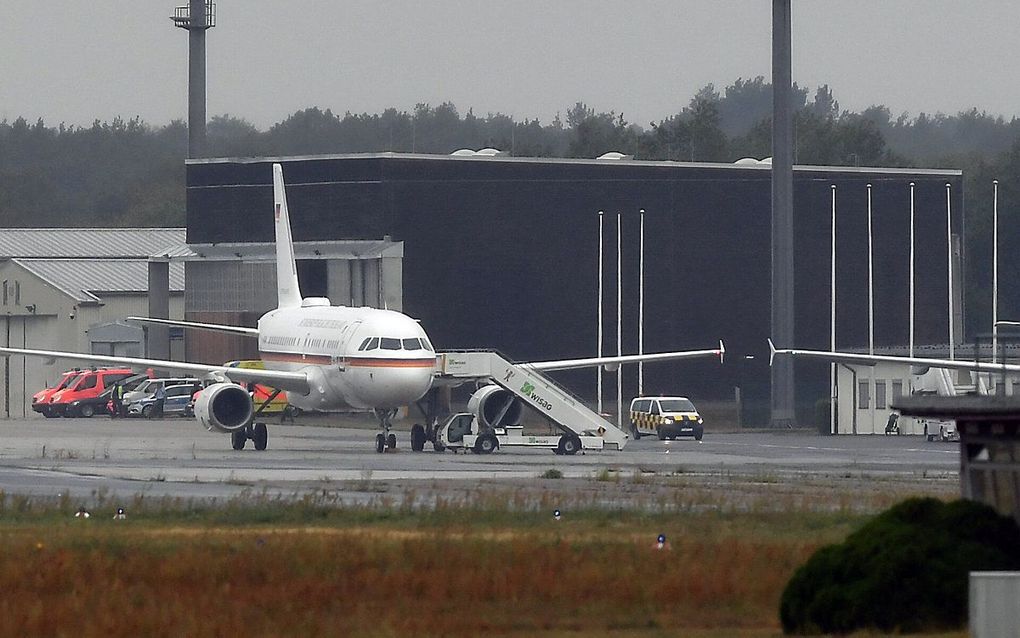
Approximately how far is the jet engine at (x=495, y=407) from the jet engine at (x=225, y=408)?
7.48 meters

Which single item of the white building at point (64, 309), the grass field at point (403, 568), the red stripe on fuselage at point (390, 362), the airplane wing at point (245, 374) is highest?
the white building at point (64, 309)

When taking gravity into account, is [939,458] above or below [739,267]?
below

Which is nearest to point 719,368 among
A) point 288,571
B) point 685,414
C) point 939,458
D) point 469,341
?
point 469,341

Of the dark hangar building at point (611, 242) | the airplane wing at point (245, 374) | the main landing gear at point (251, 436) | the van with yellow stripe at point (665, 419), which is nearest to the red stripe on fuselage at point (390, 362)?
the main landing gear at point (251, 436)

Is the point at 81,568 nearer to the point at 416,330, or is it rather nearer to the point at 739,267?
the point at 416,330

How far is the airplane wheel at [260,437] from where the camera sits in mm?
57219

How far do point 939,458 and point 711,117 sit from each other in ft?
315

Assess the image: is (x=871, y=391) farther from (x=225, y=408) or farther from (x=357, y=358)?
(x=225, y=408)

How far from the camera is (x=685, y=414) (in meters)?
71.2

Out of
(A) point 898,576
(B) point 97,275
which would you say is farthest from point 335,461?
(B) point 97,275

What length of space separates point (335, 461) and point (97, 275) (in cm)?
6095

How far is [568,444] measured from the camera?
5769 cm

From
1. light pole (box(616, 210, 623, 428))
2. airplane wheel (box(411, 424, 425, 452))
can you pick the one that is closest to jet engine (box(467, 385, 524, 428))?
airplane wheel (box(411, 424, 425, 452))

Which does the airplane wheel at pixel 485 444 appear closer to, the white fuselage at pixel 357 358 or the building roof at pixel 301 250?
the white fuselage at pixel 357 358
